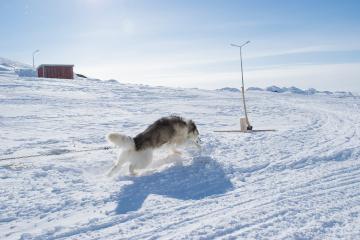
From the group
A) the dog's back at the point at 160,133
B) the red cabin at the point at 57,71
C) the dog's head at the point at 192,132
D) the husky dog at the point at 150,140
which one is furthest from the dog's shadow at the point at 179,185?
the red cabin at the point at 57,71

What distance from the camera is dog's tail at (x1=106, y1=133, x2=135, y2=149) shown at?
23.5ft

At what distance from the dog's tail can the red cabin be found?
37167mm

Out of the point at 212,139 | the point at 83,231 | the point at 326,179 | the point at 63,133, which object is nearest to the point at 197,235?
the point at 83,231

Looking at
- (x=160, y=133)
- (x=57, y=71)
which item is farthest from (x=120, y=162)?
(x=57, y=71)

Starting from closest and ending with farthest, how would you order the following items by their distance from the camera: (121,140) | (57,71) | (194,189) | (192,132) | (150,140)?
1. (194,189)
2. (121,140)
3. (150,140)
4. (192,132)
5. (57,71)

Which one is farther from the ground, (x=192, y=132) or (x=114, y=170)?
(x=192, y=132)

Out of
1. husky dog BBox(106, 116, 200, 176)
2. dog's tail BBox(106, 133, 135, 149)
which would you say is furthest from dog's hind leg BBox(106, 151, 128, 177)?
dog's tail BBox(106, 133, 135, 149)

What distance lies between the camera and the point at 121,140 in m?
7.29

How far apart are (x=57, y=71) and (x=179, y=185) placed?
38925mm

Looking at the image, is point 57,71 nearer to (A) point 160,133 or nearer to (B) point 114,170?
(A) point 160,133

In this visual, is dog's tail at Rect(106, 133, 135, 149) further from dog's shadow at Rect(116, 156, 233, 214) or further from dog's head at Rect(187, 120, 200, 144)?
dog's head at Rect(187, 120, 200, 144)

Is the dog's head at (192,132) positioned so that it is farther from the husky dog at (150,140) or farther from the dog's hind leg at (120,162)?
the dog's hind leg at (120,162)

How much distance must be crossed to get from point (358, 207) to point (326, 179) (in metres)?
1.33

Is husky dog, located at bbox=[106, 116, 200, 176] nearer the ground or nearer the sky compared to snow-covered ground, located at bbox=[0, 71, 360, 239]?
nearer the sky
